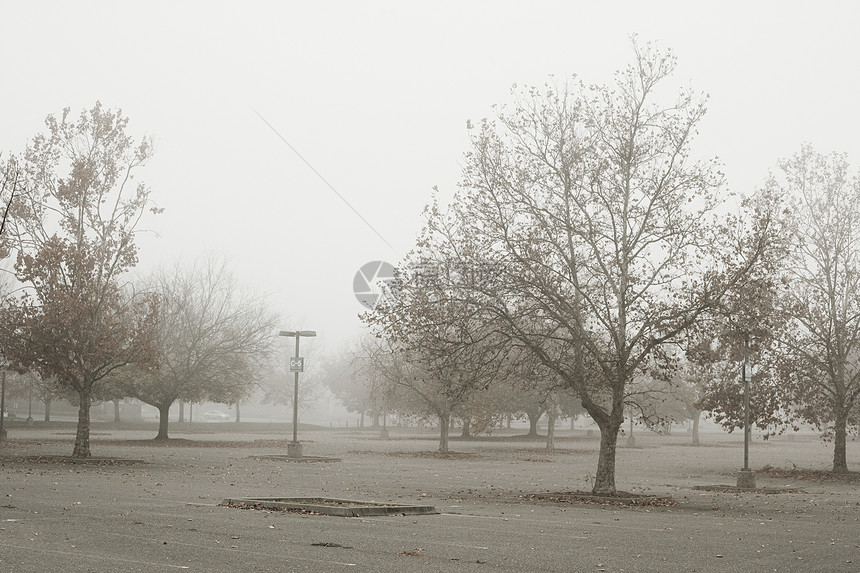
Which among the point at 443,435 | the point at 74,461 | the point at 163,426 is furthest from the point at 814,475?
the point at 163,426

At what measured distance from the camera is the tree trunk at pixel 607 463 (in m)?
21.5

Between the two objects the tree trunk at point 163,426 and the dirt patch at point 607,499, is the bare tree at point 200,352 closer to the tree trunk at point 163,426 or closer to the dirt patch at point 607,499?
the tree trunk at point 163,426

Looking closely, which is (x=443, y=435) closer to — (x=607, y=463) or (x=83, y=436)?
(x=83, y=436)

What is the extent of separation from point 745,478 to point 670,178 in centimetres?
919

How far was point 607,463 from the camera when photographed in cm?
2177

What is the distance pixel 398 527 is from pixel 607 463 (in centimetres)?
900

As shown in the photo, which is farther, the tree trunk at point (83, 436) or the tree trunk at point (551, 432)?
the tree trunk at point (551, 432)

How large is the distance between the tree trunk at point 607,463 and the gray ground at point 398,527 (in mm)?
1588

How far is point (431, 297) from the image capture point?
22.1 metres

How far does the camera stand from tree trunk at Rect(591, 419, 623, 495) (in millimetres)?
21516

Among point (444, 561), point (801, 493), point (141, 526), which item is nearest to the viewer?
point (444, 561)

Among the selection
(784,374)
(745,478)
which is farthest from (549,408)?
(745,478)

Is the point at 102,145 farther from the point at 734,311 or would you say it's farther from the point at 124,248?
the point at 734,311

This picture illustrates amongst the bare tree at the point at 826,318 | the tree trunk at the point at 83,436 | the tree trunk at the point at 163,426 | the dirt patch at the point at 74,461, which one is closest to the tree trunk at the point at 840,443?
the bare tree at the point at 826,318
